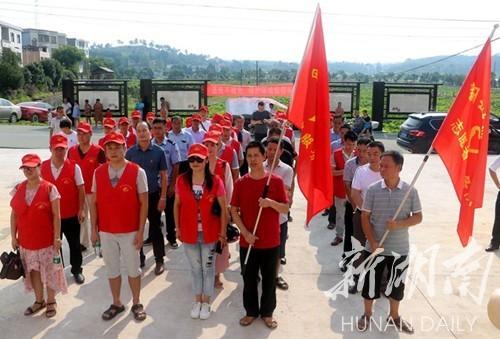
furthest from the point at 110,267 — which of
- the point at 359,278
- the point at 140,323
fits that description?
the point at 359,278

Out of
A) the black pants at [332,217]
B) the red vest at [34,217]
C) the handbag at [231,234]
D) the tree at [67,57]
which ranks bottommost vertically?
the black pants at [332,217]

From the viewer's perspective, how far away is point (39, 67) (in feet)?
173


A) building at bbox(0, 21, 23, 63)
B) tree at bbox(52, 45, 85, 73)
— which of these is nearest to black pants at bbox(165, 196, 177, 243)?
building at bbox(0, 21, 23, 63)

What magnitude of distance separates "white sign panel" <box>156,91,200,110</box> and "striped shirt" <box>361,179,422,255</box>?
20.8 metres

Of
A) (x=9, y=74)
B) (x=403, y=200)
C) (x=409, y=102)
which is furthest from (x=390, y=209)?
(x=9, y=74)

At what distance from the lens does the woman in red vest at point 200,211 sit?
4348mm

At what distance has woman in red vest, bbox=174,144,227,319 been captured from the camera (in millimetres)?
4348

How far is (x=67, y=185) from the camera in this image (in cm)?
504

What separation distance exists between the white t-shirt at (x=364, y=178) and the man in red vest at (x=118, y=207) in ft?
7.08

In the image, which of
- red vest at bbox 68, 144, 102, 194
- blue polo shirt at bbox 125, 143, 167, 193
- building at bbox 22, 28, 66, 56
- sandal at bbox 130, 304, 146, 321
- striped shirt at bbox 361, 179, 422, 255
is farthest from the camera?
building at bbox 22, 28, 66, 56

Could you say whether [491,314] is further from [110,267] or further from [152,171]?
[152,171]

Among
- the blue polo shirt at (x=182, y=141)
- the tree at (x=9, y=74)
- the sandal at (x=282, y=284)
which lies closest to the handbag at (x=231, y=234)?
the sandal at (x=282, y=284)

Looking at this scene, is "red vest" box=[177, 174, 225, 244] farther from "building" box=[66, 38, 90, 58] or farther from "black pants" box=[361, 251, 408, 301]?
"building" box=[66, 38, 90, 58]

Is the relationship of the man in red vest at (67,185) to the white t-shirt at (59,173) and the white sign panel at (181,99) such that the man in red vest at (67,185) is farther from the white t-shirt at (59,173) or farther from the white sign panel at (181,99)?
→ the white sign panel at (181,99)
